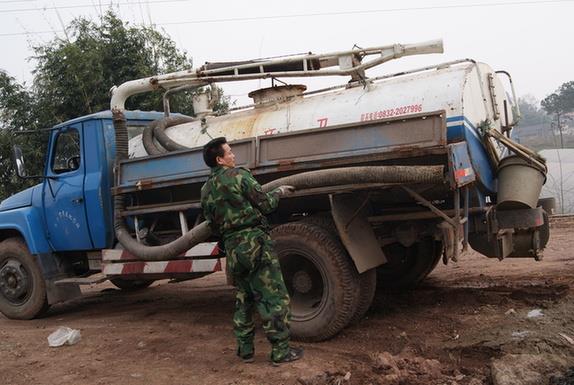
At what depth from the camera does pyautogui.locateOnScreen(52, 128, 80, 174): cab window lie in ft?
21.2

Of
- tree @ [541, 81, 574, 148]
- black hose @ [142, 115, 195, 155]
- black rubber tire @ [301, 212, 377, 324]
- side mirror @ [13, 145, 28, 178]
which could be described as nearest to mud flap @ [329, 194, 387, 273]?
black rubber tire @ [301, 212, 377, 324]

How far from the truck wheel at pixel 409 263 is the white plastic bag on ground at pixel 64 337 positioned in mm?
3294

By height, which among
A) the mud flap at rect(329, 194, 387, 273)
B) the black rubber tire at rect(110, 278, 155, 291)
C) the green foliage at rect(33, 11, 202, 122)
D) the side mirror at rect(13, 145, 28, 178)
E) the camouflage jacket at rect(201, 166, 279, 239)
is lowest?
the black rubber tire at rect(110, 278, 155, 291)

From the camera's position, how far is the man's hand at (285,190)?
4.17m

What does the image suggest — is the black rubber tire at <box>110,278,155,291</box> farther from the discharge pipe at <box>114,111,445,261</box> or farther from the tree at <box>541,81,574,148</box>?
the tree at <box>541,81,574,148</box>

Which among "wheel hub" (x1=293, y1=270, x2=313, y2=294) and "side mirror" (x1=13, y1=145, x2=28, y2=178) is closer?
"wheel hub" (x1=293, y1=270, x2=313, y2=294)

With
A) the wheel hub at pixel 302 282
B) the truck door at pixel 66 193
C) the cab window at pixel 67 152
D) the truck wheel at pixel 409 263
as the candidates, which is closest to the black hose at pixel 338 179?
the wheel hub at pixel 302 282

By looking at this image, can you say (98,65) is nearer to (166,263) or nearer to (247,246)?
(166,263)

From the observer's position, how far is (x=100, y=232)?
6.18 metres

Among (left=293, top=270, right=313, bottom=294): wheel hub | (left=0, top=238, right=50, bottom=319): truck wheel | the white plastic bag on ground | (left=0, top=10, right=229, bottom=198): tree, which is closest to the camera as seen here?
(left=293, top=270, right=313, bottom=294): wheel hub

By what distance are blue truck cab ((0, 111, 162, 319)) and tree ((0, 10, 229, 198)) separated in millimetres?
5136

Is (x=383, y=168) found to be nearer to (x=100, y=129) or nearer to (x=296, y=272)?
(x=296, y=272)

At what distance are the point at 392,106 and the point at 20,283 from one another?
498cm

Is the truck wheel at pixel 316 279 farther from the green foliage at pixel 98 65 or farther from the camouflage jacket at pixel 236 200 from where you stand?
the green foliage at pixel 98 65
